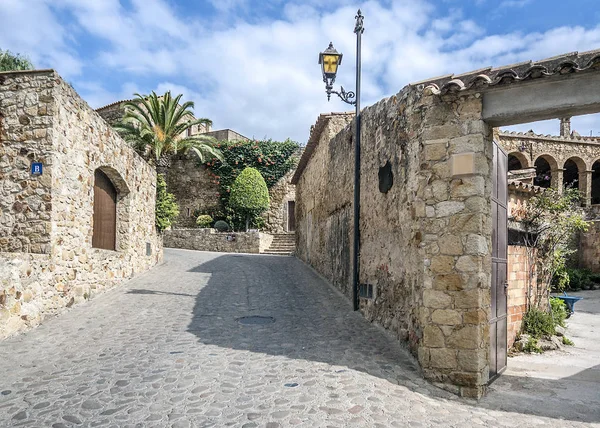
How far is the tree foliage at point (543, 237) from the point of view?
25.3 feet

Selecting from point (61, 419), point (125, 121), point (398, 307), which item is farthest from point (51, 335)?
point (125, 121)

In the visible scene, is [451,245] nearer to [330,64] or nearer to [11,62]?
[330,64]

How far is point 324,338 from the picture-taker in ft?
20.3

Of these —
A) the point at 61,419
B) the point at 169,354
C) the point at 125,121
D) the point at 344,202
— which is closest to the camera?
the point at 61,419

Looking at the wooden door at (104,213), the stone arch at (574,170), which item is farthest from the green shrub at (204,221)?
the stone arch at (574,170)

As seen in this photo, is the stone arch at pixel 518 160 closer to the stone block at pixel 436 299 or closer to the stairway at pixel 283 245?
the stairway at pixel 283 245

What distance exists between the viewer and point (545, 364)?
6.24 metres

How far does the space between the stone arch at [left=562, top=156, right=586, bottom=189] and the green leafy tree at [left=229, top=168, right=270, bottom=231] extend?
15.2m

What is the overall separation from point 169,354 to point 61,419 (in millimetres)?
1694

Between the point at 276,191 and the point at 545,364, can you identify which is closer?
the point at 545,364

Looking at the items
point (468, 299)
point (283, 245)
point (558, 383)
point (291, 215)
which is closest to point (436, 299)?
point (468, 299)

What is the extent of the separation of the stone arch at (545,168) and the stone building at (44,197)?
71.2 ft

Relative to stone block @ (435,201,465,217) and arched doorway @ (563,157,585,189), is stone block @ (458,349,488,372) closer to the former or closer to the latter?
stone block @ (435,201,465,217)

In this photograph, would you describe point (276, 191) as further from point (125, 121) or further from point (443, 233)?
point (443, 233)
